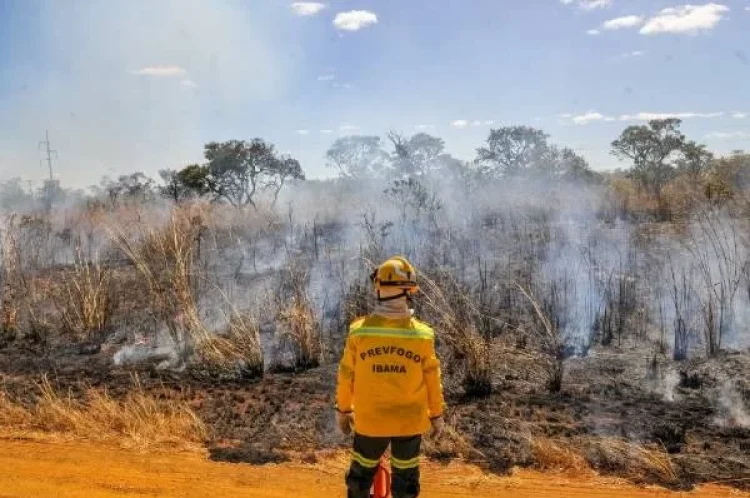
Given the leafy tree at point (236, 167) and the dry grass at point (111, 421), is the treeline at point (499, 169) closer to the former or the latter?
the leafy tree at point (236, 167)

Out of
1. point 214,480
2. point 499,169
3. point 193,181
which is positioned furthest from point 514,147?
point 214,480

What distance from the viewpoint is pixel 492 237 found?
47.8ft

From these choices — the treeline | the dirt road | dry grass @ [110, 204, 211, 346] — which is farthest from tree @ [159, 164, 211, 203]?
the dirt road

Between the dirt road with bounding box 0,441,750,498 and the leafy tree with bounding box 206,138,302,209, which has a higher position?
the leafy tree with bounding box 206,138,302,209

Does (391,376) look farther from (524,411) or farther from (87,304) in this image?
(87,304)

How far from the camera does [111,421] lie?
6.20 metres

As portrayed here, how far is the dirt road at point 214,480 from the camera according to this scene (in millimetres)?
4699

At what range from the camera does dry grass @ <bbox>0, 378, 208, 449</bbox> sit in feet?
19.3

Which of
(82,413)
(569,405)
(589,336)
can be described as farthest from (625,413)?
(82,413)

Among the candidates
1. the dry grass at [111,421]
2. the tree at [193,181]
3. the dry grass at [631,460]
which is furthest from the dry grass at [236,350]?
the tree at [193,181]

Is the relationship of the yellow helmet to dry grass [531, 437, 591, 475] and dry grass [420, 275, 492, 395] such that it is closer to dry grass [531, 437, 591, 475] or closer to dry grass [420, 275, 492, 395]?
dry grass [531, 437, 591, 475]

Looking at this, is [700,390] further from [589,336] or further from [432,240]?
[432,240]

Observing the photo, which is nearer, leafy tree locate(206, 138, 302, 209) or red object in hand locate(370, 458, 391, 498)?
red object in hand locate(370, 458, 391, 498)

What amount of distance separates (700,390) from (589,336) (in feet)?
6.69
